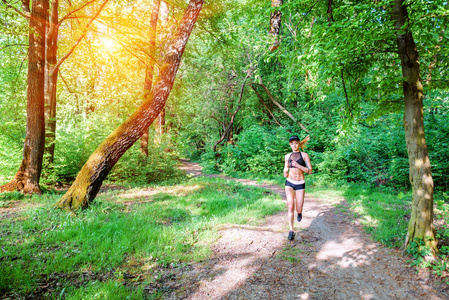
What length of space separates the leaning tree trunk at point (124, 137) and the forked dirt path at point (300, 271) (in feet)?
11.4

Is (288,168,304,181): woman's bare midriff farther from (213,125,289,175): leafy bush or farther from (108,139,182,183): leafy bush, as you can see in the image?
(213,125,289,175): leafy bush

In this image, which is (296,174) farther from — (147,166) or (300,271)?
(147,166)

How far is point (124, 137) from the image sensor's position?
19.4 feet

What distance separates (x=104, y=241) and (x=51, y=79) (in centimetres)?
764

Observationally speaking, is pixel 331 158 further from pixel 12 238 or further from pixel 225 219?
pixel 12 238

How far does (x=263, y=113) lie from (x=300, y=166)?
44.6ft

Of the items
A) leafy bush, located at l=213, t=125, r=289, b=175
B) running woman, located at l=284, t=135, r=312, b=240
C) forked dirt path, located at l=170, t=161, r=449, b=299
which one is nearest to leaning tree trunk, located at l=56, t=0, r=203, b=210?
forked dirt path, located at l=170, t=161, r=449, b=299

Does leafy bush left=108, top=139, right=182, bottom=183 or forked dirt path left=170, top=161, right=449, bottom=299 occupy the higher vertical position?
leafy bush left=108, top=139, right=182, bottom=183

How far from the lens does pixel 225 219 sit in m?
5.44

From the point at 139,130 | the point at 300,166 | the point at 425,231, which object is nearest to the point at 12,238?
the point at 139,130

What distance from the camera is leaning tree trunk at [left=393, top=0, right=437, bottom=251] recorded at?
12.9 ft

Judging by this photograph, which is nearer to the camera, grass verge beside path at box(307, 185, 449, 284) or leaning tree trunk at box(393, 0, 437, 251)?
grass verge beside path at box(307, 185, 449, 284)

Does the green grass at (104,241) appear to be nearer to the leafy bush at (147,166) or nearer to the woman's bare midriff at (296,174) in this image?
the woman's bare midriff at (296,174)

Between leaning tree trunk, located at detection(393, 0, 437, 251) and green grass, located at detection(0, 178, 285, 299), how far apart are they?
3232 millimetres
